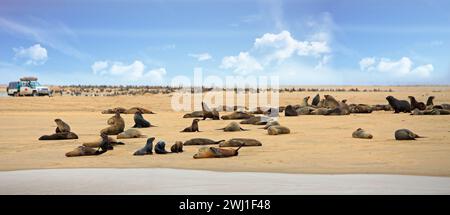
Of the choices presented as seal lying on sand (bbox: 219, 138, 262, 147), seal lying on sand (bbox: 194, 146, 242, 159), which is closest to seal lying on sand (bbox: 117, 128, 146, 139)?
seal lying on sand (bbox: 219, 138, 262, 147)

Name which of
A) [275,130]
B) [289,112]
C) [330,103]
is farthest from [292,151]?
[330,103]

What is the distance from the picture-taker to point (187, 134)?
49.3ft

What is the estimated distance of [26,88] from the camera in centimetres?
4391

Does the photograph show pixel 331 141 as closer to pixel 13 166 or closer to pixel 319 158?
pixel 319 158

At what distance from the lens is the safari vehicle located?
4375cm

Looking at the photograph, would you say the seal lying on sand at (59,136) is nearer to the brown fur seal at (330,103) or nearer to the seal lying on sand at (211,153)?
the seal lying on sand at (211,153)

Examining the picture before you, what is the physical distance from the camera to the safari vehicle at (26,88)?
43.8 m

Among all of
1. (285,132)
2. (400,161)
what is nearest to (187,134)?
(285,132)

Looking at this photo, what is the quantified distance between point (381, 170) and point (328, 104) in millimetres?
16137

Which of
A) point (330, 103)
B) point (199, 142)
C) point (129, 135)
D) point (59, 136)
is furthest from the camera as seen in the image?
point (330, 103)

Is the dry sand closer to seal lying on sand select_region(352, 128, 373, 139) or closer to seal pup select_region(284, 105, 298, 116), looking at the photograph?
seal lying on sand select_region(352, 128, 373, 139)

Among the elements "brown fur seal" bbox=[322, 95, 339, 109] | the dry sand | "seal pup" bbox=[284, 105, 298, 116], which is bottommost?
the dry sand

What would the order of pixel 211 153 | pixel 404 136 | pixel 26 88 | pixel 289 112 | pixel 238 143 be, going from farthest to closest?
pixel 26 88 → pixel 289 112 → pixel 404 136 → pixel 238 143 → pixel 211 153

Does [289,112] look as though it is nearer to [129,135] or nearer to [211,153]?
[129,135]
